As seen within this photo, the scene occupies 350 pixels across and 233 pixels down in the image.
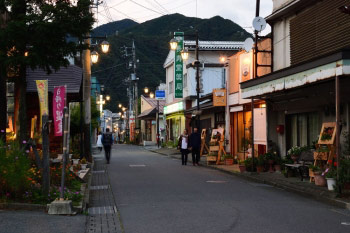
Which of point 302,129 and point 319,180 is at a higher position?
point 302,129

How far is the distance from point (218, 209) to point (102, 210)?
261 cm

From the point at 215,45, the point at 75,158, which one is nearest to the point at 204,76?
the point at 215,45

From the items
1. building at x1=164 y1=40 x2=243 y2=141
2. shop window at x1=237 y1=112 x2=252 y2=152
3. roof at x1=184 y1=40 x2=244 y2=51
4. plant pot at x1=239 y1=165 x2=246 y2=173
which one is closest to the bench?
plant pot at x1=239 y1=165 x2=246 y2=173

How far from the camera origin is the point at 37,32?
1420cm

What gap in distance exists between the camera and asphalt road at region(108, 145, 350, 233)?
8.81 m

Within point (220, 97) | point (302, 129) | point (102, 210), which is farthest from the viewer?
point (220, 97)

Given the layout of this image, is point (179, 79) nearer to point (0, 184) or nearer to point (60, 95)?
point (60, 95)

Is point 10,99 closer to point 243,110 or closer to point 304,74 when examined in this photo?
point 243,110

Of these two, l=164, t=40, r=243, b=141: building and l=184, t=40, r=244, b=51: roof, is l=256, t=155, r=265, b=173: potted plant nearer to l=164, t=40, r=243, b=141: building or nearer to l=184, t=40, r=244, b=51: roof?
l=164, t=40, r=243, b=141: building

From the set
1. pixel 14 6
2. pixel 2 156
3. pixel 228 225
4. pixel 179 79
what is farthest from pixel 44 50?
pixel 179 79

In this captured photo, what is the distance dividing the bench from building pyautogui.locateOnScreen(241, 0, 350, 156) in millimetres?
1421

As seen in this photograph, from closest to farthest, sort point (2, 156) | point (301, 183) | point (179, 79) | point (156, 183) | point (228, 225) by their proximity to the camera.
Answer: point (228, 225) < point (2, 156) < point (301, 183) < point (156, 183) < point (179, 79)

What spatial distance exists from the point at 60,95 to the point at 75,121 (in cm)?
1518

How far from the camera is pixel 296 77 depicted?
14.2 metres
